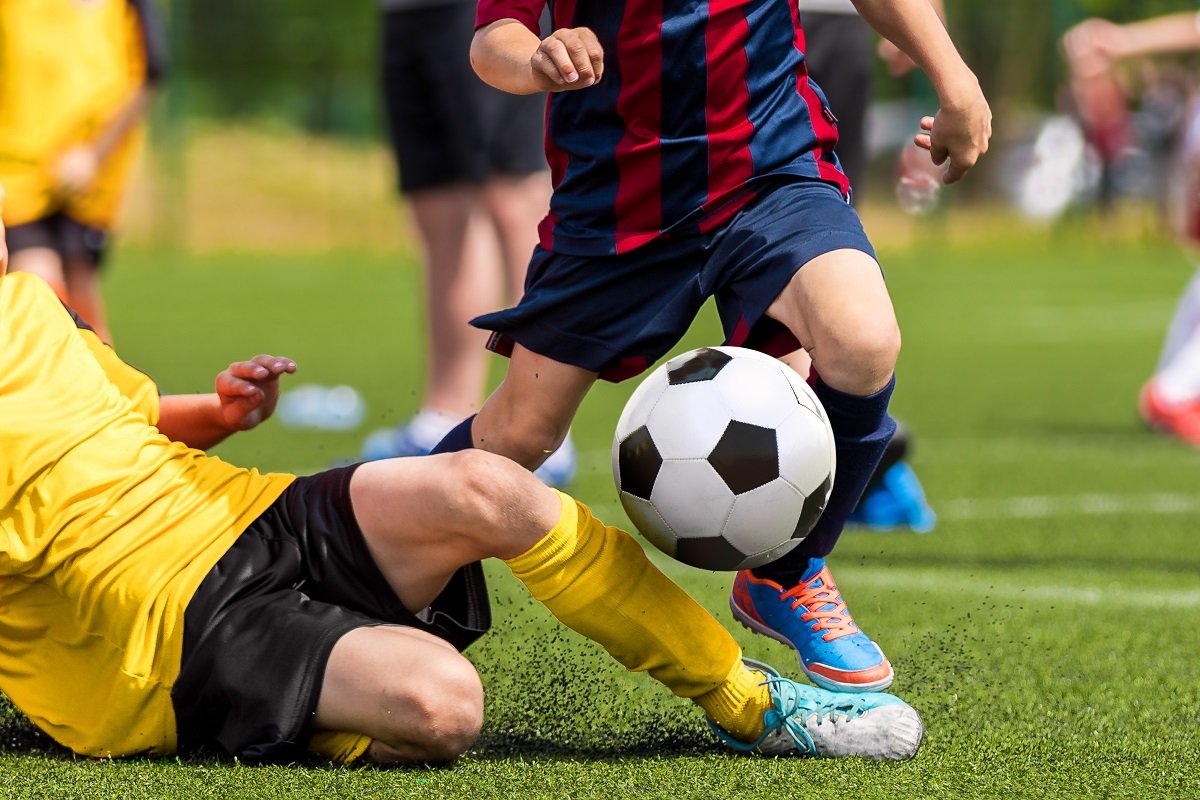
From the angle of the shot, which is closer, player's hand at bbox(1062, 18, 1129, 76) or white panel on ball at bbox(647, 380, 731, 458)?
white panel on ball at bbox(647, 380, 731, 458)

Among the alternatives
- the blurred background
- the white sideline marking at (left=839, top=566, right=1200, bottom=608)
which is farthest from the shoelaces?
the blurred background

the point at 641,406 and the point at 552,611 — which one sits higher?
the point at 641,406

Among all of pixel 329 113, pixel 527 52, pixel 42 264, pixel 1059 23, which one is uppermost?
pixel 527 52

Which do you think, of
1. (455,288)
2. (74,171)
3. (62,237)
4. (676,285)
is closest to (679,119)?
(676,285)

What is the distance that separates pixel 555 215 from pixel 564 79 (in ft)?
1.92

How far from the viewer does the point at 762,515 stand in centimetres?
275

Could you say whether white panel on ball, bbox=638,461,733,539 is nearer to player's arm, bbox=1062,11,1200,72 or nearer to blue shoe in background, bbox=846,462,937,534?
blue shoe in background, bbox=846,462,937,534

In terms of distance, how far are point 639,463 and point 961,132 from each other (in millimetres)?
783

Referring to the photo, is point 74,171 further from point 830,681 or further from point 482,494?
point 830,681

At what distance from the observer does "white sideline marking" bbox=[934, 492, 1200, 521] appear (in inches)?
199

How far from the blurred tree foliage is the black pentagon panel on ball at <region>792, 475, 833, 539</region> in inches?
720

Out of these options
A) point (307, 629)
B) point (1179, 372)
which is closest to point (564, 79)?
point (307, 629)

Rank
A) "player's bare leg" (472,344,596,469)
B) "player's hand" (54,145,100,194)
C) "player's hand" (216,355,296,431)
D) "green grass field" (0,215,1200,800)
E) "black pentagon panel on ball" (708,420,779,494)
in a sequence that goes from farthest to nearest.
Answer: "player's hand" (54,145,100,194) → "player's bare leg" (472,344,596,469) → "player's hand" (216,355,296,431) → "black pentagon panel on ball" (708,420,779,494) → "green grass field" (0,215,1200,800)

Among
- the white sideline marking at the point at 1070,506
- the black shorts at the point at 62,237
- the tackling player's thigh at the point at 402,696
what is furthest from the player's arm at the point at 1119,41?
the tackling player's thigh at the point at 402,696
